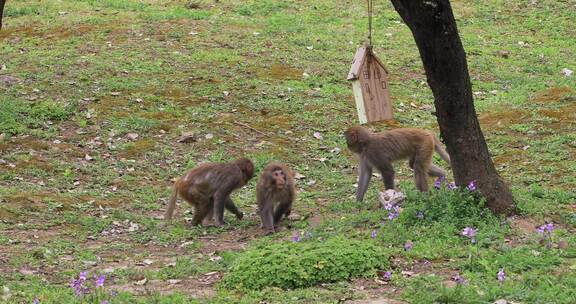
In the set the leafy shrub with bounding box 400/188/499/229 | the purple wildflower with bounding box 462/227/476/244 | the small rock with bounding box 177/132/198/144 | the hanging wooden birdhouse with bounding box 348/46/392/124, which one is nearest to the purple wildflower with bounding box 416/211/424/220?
the leafy shrub with bounding box 400/188/499/229

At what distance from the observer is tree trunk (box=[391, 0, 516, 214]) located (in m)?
9.02

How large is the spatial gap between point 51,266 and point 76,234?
152 centimetres

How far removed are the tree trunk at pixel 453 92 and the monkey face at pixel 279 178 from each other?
214 centimetres

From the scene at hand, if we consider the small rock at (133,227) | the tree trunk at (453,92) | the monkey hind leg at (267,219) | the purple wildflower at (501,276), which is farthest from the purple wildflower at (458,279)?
the small rock at (133,227)

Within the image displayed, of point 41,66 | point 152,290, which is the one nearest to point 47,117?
point 41,66

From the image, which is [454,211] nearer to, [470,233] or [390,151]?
[470,233]

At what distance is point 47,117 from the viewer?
15578mm

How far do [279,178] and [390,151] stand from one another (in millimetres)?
1679

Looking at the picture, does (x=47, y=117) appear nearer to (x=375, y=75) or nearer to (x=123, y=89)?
(x=123, y=89)

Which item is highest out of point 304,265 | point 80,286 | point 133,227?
point 80,286

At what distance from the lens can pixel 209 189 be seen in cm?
1118

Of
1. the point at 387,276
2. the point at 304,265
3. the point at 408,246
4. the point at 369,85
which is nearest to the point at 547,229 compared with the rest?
the point at 408,246

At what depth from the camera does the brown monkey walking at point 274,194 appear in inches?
421

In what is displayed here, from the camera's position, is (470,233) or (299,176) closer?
(470,233)
